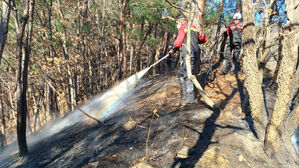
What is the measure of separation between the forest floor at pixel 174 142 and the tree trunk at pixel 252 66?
1.58 ft

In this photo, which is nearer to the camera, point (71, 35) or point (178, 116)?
point (178, 116)

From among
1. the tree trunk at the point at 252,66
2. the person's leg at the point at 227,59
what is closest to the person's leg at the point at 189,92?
the tree trunk at the point at 252,66

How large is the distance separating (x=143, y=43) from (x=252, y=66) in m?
8.61

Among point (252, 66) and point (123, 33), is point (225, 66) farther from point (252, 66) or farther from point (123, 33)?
point (123, 33)

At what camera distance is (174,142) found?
136 inches

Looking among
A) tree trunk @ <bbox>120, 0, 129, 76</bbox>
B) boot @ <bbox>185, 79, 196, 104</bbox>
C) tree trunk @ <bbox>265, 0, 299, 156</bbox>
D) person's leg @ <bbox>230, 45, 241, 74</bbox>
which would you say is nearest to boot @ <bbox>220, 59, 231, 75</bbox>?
person's leg @ <bbox>230, 45, 241, 74</bbox>

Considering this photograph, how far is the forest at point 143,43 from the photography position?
2.87 m

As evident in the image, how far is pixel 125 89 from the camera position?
29.4ft

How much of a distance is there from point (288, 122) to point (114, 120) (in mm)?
4113

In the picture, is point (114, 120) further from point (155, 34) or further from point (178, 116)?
point (155, 34)

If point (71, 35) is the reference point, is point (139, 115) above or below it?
below

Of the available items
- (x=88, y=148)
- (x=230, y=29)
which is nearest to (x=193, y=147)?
(x=88, y=148)

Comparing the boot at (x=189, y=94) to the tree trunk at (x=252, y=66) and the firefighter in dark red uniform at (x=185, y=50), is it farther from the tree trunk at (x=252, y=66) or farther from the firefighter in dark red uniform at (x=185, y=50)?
the tree trunk at (x=252, y=66)

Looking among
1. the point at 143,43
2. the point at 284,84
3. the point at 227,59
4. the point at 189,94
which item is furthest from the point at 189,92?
the point at 143,43
